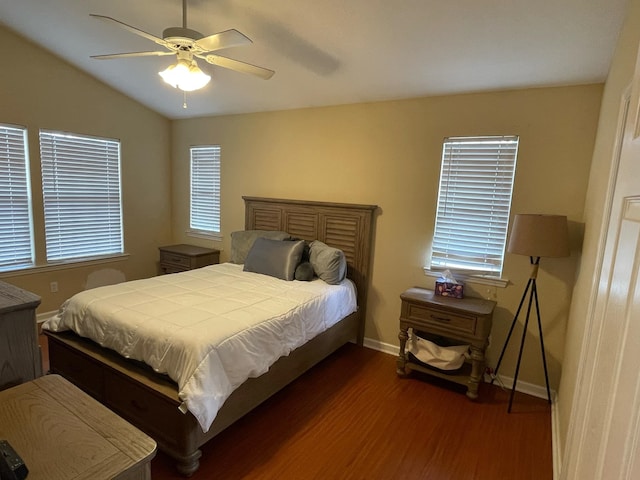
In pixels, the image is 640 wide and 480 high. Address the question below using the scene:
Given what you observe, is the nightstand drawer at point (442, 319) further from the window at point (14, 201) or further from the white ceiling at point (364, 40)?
the window at point (14, 201)

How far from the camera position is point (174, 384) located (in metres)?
1.95

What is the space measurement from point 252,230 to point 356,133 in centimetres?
160

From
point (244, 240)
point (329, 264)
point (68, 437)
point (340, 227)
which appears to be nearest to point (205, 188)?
point (244, 240)

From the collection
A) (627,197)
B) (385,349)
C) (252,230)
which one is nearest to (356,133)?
(252,230)

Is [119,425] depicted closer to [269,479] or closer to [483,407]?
[269,479]

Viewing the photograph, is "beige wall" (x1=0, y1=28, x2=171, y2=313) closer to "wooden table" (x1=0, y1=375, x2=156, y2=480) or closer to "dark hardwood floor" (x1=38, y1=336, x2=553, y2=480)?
"dark hardwood floor" (x1=38, y1=336, x2=553, y2=480)

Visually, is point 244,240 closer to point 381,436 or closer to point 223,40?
point 223,40

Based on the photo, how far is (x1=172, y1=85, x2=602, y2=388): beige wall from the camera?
8.53 feet

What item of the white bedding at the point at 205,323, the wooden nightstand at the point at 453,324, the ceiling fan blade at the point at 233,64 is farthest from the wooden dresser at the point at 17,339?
the wooden nightstand at the point at 453,324

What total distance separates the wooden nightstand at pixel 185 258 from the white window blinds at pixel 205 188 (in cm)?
33

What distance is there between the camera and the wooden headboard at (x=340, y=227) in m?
3.45

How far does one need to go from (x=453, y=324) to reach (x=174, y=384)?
6.64 feet

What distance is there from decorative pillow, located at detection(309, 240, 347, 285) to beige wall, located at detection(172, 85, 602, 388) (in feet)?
1.35

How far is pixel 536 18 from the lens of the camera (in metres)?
1.98
